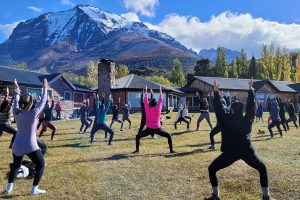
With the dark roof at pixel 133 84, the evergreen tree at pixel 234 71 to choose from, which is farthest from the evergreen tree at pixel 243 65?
the dark roof at pixel 133 84

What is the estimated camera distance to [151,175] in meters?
10.2

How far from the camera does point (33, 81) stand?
47.3 meters

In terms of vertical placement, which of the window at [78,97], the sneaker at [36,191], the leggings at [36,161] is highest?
the window at [78,97]

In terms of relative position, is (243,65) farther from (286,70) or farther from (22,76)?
(22,76)

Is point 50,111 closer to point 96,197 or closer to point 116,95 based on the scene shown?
point 96,197

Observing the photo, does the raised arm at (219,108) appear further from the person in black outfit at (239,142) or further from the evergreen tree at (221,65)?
the evergreen tree at (221,65)

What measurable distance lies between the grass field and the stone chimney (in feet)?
98.3

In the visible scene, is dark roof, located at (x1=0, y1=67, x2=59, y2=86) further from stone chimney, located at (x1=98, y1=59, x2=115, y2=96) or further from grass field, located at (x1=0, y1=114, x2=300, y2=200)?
grass field, located at (x1=0, y1=114, x2=300, y2=200)

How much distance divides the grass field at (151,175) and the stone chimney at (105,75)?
30.0 metres

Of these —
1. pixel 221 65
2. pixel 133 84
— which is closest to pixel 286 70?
pixel 221 65

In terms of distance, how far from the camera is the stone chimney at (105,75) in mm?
45250

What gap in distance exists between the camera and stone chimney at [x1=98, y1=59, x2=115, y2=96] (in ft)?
148

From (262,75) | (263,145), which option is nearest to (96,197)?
(263,145)

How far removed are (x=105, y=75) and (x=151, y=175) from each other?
3657 cm
